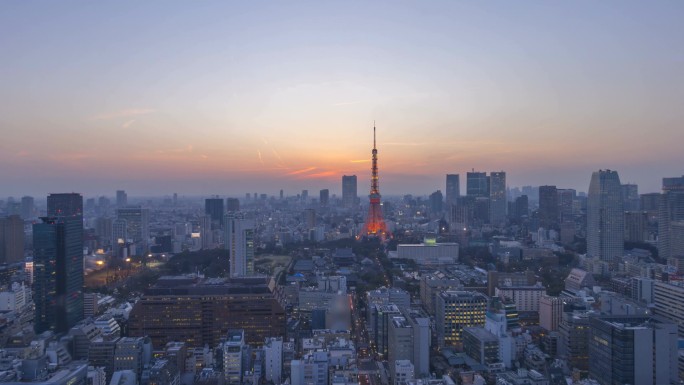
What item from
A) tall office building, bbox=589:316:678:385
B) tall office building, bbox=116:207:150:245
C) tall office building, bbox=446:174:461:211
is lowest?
tall office building, bbox=589:316:678:385

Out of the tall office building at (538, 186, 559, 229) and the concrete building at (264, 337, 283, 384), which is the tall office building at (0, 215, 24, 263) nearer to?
the concrete building at (264, 337, 283, 384)

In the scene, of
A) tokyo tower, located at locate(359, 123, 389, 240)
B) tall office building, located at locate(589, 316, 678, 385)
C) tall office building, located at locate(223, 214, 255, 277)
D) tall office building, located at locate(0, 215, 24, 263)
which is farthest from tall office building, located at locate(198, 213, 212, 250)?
tall office building, located at locate(589, 316, 678, 385)

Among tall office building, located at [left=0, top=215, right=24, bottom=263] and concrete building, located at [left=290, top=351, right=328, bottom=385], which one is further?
tall office building, located at [left=0, top=215, right=24, bottom=263]

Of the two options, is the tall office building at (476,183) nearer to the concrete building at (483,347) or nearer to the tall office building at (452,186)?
the tall office building at (452,186)

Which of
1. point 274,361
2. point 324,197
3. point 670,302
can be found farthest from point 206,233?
point 324,197

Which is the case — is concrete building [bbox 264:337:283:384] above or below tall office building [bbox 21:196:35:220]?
below

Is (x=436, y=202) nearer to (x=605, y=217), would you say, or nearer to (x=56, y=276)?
(x=605, y=217)
